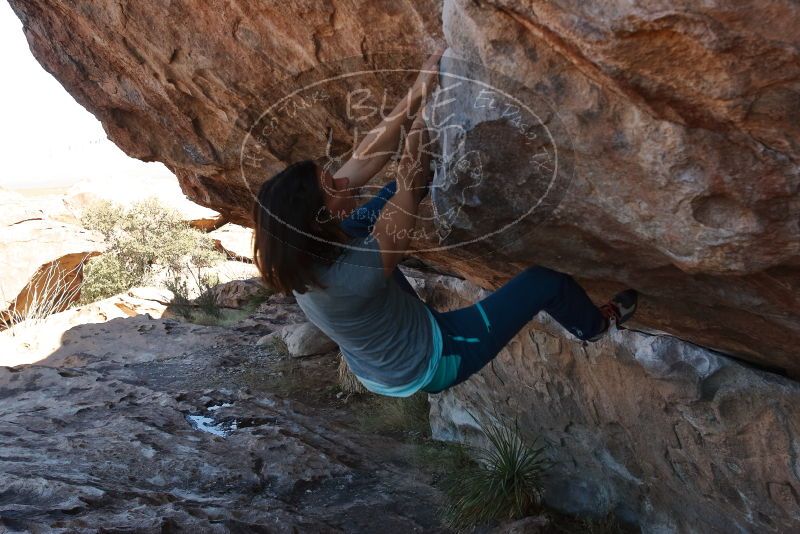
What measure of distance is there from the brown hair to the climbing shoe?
4.02ft

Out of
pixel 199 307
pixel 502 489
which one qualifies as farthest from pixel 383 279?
pixel 199 307

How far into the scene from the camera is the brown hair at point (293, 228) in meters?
2.37

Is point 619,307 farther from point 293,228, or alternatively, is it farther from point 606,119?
point 293,228

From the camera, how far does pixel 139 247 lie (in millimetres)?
17984

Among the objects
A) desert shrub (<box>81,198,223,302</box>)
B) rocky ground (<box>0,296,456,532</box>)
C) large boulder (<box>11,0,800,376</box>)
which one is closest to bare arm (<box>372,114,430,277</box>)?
large boulder (<box>11,0,800,376</box>)

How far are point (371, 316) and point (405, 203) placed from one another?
1.55ft

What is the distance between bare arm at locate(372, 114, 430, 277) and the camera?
246 centimetres

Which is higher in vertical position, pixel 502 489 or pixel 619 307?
pixel 619 307

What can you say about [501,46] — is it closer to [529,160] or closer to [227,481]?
[529,160]

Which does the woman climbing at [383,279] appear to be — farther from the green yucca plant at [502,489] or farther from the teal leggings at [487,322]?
the green yucca plant at [502,489]

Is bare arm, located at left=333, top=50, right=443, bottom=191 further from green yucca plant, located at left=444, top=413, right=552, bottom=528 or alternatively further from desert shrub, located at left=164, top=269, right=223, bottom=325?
desert shrub, located at left=164, top=269, right=223, bottom=325

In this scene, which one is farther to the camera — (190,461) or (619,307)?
(190,461)

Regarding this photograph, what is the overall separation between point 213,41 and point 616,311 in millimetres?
2224

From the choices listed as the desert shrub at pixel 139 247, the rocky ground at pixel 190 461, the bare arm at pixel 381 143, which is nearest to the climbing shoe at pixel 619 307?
the bare arm at pixel 381 143
